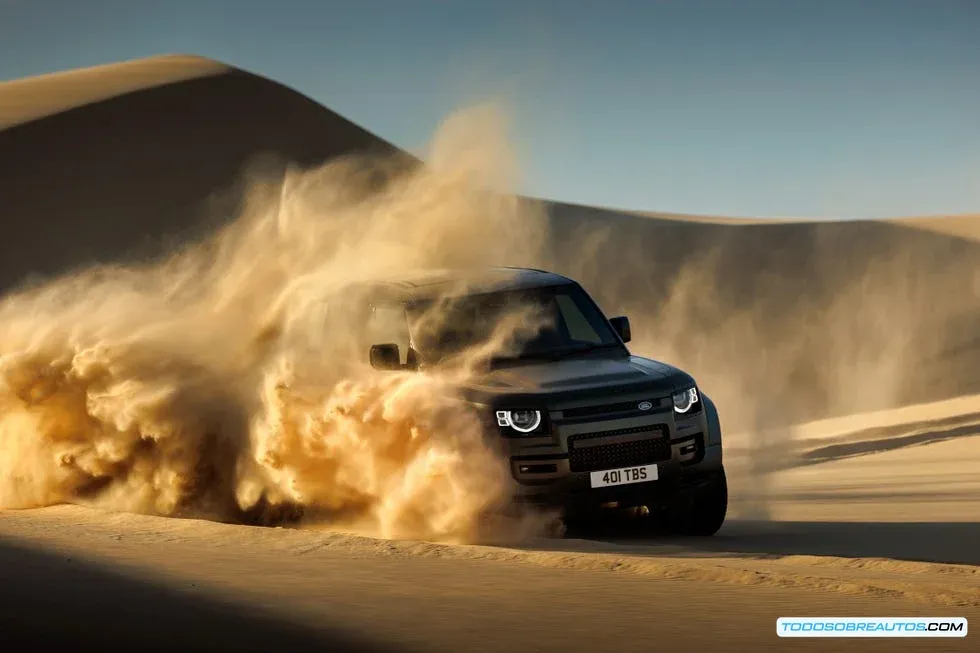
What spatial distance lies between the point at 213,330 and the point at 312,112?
60504 mm

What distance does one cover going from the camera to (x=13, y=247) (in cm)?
4734

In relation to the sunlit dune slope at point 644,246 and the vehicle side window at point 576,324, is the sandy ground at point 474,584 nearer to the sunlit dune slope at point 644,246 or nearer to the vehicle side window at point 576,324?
the vehicle side window at point 576,324

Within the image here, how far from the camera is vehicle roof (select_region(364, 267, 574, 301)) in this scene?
11328mm

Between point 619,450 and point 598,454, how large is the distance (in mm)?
145

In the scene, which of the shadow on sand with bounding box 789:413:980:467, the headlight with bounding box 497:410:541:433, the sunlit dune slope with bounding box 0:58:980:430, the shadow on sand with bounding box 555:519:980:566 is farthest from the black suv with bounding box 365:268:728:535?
the sunlit dune slope with bounding box 0:58:980:430

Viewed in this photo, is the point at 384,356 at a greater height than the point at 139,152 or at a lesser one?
lesser

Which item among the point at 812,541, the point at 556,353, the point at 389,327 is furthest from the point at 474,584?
the point at 812,541

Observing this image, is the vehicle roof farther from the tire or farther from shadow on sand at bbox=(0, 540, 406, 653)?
shadow on sand at bbox=(0, 540, 406, 653)

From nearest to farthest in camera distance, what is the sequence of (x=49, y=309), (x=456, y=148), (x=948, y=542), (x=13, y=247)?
(x=948, y=542), (x=49, y=309), (x=456, y=148), (x=13, y=247)

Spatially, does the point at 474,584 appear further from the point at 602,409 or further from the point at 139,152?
the point at 139,152

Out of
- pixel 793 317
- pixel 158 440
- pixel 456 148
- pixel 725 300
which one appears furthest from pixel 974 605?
pixel 725 300

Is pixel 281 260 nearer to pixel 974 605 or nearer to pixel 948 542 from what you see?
pixel 948 542

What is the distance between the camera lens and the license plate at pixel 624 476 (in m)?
10.1

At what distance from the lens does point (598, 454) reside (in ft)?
33.2
